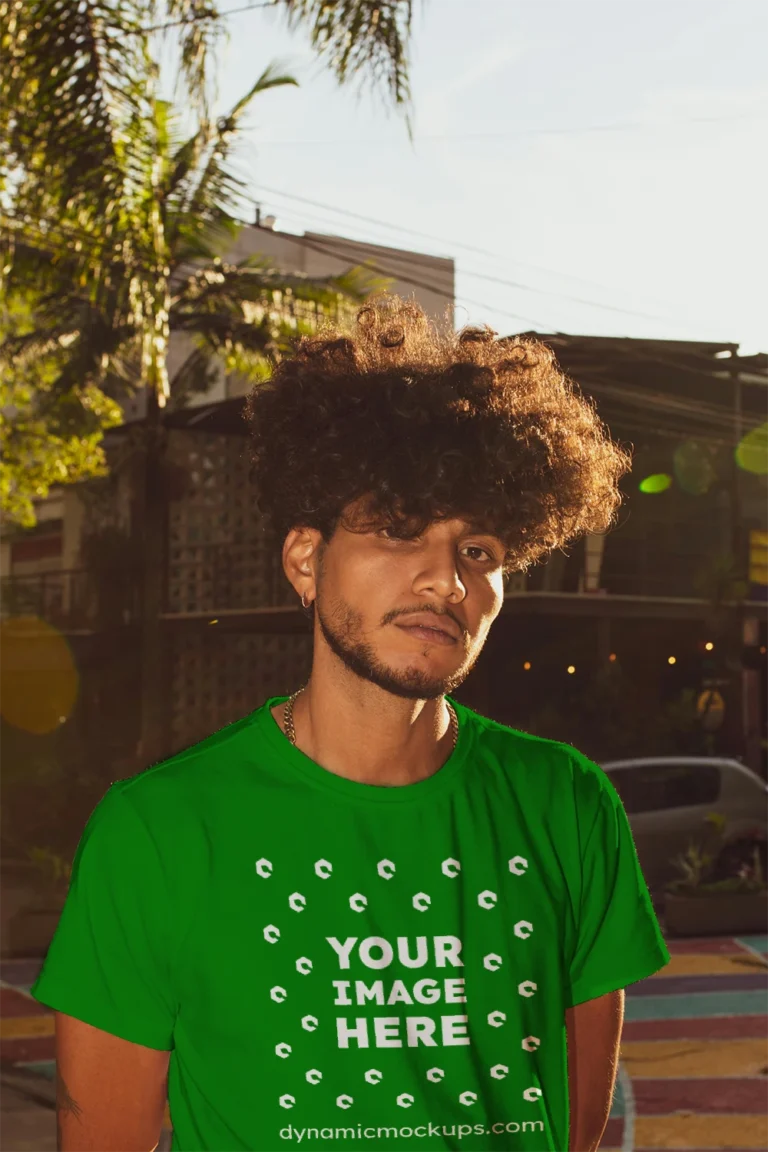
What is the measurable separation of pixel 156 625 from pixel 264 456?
1277 centimetres

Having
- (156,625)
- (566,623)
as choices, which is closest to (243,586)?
(566,623)

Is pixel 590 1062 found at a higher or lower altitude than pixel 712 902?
higher

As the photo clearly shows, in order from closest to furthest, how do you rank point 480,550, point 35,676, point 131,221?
1. point 480,550
2. point 131,221
3. point 35,676

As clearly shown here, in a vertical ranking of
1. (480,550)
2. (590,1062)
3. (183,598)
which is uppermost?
(480,550)

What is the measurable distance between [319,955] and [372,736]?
1.26 feet

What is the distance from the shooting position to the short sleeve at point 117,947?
218 cm

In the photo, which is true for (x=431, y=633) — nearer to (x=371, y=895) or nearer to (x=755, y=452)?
(x=371, y=895)

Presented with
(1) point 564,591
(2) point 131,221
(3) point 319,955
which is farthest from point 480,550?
(1) point 564,591

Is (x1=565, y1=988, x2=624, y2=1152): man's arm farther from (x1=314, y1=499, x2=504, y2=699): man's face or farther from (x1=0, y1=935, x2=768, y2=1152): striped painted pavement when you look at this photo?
(x1=0, y1=935, x2=768, y2=1152): striped painted pavement

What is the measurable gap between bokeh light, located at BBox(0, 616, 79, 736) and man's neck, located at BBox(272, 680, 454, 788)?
88.6ft

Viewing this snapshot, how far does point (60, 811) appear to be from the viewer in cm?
2053

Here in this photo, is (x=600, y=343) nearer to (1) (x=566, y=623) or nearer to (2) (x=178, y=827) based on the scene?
(1) (x=566, y=623)

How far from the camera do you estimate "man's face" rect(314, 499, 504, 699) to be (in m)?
2.34

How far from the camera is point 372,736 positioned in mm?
2369
